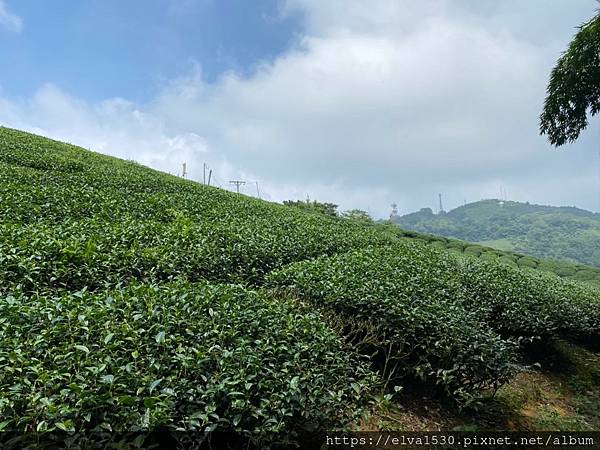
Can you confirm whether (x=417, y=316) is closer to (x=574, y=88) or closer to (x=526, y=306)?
(x=526, y=306)

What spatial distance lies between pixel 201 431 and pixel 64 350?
967mm

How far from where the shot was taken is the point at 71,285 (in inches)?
170

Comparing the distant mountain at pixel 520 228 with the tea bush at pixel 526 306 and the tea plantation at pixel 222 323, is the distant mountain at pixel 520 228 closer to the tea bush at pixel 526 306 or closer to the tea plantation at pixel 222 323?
the tea bush at pixel 526 306

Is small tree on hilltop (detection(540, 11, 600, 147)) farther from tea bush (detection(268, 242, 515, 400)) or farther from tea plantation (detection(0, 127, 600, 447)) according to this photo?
tea bush (detection(268, 242, 515, 400))

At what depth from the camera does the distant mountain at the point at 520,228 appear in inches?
3150

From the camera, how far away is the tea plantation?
2.25 m

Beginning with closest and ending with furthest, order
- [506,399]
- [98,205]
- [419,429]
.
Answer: [419,429]
[506,399]
[98,205]

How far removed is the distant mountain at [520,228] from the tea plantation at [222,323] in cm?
7769

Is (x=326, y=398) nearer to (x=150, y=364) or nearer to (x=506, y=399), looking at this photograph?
(x=150, y=364)

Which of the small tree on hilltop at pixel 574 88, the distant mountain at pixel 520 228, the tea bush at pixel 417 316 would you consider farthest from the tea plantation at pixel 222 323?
the distant mountain at pixel 520 228

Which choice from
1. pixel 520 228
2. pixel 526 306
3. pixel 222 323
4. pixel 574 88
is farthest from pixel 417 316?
pixel 520 228

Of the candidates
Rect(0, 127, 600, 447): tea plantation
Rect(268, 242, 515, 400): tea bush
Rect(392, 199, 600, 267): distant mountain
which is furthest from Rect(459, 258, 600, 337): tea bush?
Rect(392, 199, 600, 267): distant mountain

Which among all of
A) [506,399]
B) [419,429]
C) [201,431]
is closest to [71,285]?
[201,431]

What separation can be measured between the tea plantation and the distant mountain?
77.7 meters
